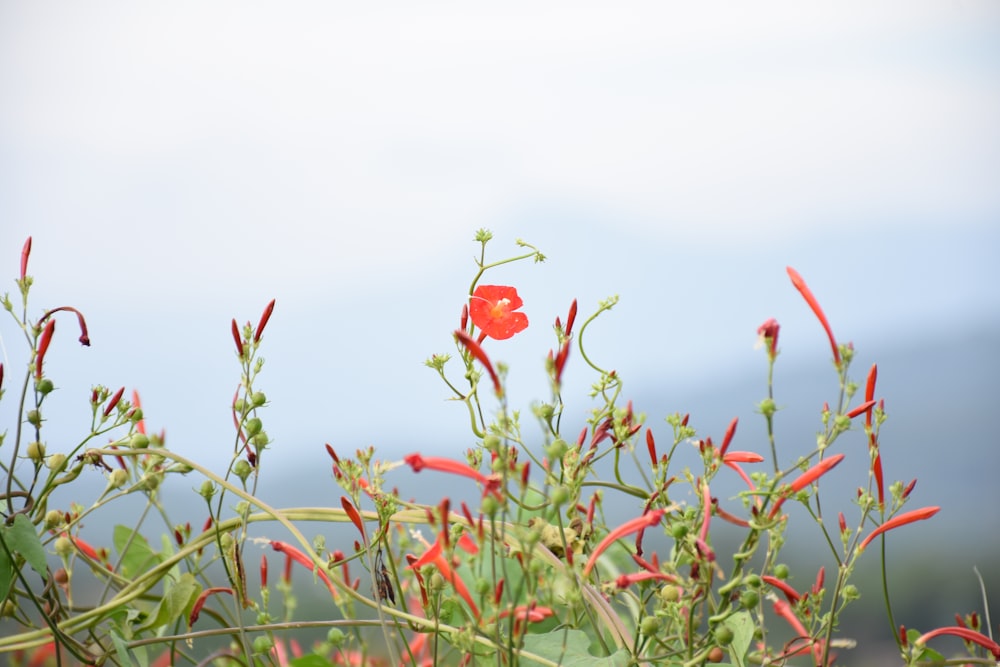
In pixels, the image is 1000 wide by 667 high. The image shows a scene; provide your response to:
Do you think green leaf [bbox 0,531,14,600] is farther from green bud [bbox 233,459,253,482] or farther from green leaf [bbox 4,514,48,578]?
green bud [bbox 233,459,253,482]

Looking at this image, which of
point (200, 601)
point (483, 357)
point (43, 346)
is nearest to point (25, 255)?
point (43, 346)

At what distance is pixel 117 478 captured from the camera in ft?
2.26

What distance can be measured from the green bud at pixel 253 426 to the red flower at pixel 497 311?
0.72 feet

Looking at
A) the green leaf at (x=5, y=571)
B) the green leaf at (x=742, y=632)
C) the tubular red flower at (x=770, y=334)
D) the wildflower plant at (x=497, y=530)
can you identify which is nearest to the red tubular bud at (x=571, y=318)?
the wildflower plant at (x=497, y=530)

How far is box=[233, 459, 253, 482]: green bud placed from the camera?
66 centimetres

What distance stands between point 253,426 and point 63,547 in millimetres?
230

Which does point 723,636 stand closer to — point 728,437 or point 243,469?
point 728,437

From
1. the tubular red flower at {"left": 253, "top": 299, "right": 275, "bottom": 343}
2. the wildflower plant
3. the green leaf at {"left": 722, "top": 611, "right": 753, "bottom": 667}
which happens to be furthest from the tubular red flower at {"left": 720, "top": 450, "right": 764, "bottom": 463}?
the tubular red flower at {"left": 253, "top": 299, "right": 275, "bottom": 343}

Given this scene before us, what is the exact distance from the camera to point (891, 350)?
1406cm

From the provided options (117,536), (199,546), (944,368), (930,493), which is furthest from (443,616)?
(944,368)

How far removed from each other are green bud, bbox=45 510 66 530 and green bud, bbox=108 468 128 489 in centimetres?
5

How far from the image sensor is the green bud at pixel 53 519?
2.34 feet

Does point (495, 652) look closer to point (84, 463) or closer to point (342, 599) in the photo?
point (342, 599)

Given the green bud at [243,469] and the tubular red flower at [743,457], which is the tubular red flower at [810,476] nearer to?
the tubular red flower at [743,457]
